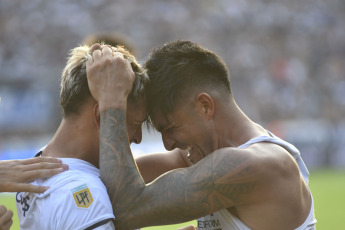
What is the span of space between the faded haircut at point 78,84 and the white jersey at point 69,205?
0.41 metres

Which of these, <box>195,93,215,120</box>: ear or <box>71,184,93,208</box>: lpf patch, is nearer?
<box>71,184,93,208</box>: lpf patch

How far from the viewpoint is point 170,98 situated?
3.49m

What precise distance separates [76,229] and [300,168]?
1533 mm

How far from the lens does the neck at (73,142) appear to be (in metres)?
3.23

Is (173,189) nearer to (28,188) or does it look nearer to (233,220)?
(233,220)

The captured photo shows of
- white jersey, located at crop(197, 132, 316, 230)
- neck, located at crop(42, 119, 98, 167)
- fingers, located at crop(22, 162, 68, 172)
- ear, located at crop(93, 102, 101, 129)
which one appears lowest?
white jersey, located at crop(197, 132, 316, 230)

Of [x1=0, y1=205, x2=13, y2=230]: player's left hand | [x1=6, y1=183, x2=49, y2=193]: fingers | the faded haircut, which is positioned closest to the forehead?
the faded haircut

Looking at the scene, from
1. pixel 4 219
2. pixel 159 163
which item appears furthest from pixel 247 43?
pixel 4 219

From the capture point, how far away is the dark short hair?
350 cm

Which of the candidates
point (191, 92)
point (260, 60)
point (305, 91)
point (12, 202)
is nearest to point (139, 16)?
point (260, 60)

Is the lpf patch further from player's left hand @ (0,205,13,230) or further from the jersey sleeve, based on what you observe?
player's left hand @ (0,205,13,230)

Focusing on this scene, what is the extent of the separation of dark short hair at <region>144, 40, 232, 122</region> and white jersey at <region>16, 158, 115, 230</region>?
0.71 meters

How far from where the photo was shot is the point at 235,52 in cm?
2280

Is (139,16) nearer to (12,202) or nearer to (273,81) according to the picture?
(273,81)
